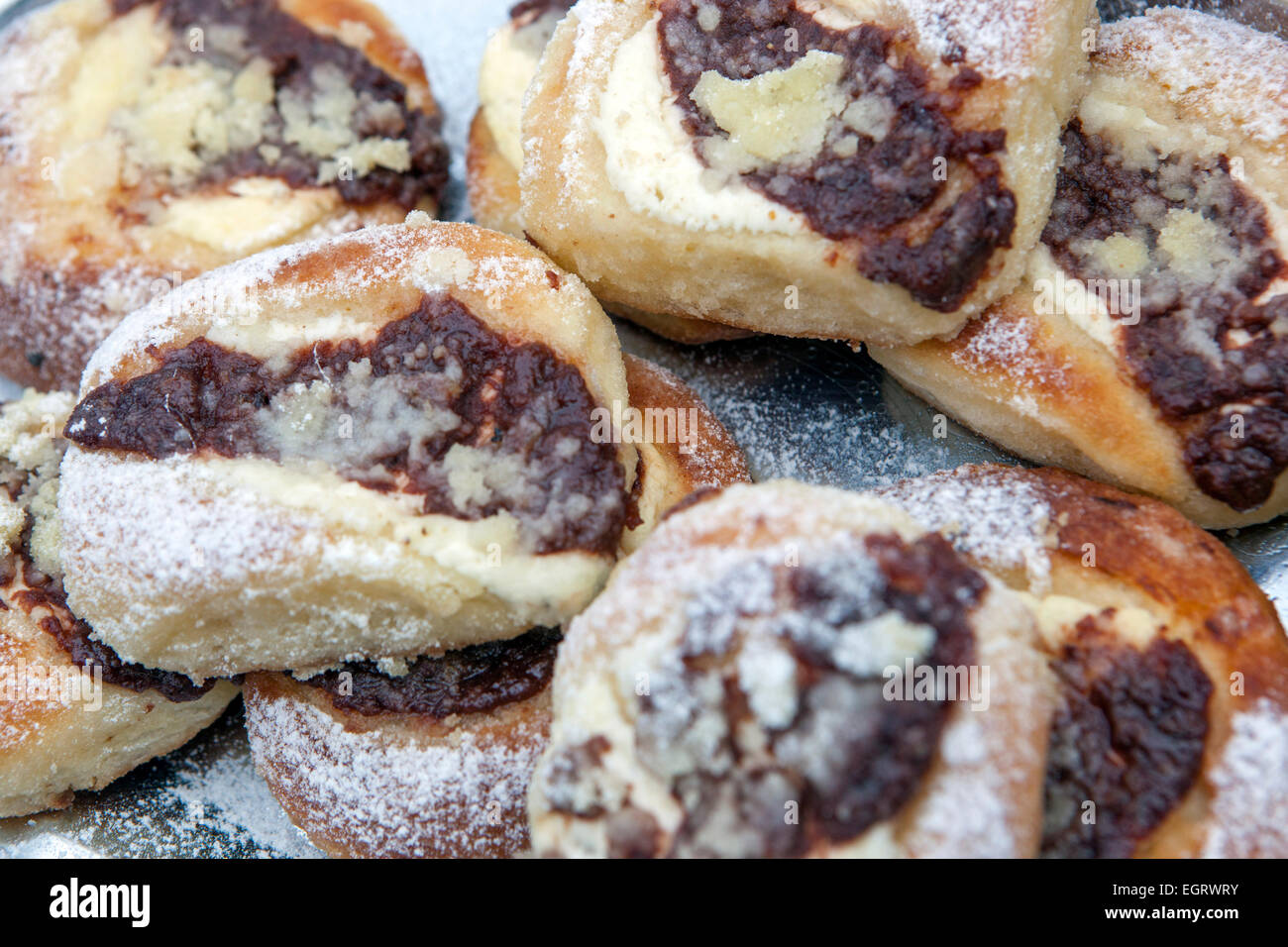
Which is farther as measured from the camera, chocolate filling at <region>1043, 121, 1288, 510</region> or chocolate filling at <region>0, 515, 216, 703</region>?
chocolate filling at <region>0, 515, 216, 703</region>

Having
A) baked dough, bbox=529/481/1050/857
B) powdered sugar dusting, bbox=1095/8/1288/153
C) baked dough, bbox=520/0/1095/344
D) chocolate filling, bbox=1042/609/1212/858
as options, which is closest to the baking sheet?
powdered sugar dusting, bbox=1095/8/1288/153

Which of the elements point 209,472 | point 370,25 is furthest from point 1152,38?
point 209,472

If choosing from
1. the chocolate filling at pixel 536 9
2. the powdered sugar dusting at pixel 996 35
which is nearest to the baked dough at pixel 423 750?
the powdered sugar dusting at pixel 996 35

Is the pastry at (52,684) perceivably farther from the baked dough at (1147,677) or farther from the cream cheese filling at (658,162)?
the baked dough at (1147,677)

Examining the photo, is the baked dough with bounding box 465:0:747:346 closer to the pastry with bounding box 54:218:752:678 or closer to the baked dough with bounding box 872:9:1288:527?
the pastry with bounding box 54:218:752:678
